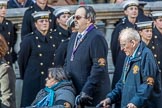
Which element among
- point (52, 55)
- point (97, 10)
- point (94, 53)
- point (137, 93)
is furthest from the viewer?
point (97, 10)

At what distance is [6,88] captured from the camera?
10.5 m

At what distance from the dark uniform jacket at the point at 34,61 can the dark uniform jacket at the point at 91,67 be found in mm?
1893

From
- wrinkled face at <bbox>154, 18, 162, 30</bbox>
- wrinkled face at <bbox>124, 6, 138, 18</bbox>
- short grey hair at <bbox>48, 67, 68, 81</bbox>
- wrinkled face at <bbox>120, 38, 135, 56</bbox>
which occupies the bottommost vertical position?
short grey hair at <bbox>48, 67, 68, 81</bbox>

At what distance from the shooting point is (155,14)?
13117 mm

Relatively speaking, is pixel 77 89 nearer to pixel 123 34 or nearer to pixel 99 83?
pixel 99 83

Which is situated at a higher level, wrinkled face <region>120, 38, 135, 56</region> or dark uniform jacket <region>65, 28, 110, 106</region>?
wrinkled face <region>120, 38, 135, 56</region>

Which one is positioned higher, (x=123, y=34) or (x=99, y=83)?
(x=123, y=34)

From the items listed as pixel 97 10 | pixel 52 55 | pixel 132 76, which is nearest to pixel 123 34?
pixel 132 76

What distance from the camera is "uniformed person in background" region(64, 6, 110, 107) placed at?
34.9 feet

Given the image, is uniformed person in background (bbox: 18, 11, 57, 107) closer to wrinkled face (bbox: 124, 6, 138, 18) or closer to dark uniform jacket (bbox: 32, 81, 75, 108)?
wrinkled face (bbox: 124, 6, 138, 18)

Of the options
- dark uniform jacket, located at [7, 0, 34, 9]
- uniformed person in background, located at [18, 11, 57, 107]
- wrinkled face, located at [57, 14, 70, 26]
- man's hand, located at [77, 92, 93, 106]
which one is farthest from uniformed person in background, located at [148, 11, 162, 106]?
dark uniform jacket, located at [7, 0, 34, 9]

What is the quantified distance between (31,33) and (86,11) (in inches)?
90.0

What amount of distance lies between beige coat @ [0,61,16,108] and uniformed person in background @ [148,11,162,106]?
2518 millimetres

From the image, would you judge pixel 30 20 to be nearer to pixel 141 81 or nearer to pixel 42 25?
pixel 42 25
